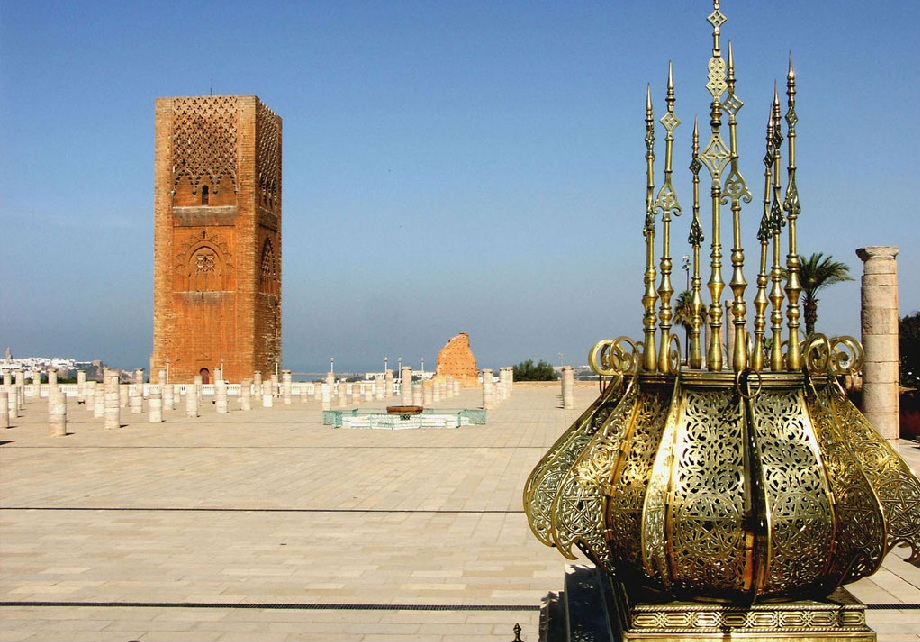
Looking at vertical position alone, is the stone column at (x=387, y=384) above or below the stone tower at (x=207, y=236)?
below

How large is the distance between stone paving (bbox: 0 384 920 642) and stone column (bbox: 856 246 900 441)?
2.97 ft

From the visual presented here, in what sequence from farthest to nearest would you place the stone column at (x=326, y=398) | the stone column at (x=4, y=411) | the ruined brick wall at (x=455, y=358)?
the ruined brick wall at (x=455, y=358) < the stone column at (x=326, y=398) < the stone column at (x=4, y=411)

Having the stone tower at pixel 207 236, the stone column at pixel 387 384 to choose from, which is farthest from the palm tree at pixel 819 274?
the stone tower at pixel 207 236

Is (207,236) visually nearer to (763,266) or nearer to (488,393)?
(488,393)

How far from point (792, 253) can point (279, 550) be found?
184 inches

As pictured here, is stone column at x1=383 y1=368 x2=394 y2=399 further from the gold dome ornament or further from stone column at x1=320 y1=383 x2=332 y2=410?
the gold dome ornament

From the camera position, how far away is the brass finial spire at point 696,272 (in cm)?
340

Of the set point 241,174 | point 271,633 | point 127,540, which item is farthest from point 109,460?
point 241,174

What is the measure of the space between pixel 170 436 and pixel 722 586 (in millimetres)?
14210

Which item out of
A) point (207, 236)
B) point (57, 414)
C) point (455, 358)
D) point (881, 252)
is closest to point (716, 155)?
point (881, 252)

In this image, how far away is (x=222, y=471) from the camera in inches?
430

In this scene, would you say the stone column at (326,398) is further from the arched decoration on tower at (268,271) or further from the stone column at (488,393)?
the arched decoration on tower at (268,271)

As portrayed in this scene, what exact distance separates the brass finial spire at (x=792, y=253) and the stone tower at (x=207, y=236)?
1405 inches

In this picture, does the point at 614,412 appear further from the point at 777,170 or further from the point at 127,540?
the point at 127,540
